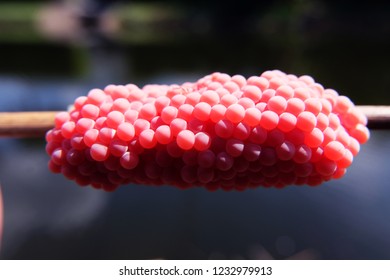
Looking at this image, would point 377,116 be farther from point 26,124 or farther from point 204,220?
point 204,220

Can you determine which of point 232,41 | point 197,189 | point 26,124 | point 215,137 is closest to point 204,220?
point 197,189

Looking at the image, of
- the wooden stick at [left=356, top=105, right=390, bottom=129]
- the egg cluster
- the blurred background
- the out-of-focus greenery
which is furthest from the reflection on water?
the egg cluster

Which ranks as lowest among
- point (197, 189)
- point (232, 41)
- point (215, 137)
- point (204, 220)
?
point (215, 137)

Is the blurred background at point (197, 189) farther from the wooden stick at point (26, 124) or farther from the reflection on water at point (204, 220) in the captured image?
the wooden stick at point (26, 124)

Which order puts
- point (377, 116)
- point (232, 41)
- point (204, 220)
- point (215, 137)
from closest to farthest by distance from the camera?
point (215, 137) → point (377, 116) → point (204, 220) → point (232, 41)

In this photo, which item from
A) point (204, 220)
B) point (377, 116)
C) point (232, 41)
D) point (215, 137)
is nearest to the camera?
point (215, 137)

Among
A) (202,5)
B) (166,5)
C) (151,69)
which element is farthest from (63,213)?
(166,5)

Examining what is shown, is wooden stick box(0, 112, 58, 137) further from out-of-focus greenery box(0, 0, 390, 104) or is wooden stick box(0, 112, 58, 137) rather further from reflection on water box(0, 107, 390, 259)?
out-of-focus greenery box(0, 0, 390, 104)
